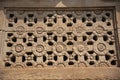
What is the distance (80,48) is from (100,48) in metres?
0.43

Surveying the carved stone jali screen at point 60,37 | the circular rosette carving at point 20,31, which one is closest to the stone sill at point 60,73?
the carved stone jali screen at point 60,37

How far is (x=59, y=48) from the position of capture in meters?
7.12

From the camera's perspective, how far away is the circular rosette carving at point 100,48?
7.11 metres

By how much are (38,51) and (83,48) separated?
3.15ft

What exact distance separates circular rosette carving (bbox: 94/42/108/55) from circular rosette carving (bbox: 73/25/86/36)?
15.5 inches

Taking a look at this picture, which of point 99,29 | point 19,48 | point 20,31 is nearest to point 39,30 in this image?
point 20,31

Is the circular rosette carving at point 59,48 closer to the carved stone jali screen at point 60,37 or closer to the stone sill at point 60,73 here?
the carved stone jali screen at point 60,37

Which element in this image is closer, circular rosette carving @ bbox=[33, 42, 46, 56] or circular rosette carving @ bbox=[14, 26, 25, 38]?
circular rosette carving @ bbox=[33, 42, 46, 56]

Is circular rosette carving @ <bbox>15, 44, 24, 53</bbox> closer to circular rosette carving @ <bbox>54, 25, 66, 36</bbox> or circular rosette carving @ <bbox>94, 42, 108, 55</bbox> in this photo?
circular rosette carving @ <bbox>54, 25, 66, 36</bbox>

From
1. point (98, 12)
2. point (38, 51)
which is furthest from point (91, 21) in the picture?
point (38, 51)

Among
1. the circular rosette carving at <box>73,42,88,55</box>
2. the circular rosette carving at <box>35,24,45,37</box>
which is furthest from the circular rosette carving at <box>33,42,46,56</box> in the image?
the circular rosette carving at <box>73,42,88,55</box>

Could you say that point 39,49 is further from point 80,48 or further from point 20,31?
point 80,48

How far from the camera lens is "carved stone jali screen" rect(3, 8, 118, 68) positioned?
7027 millimetres

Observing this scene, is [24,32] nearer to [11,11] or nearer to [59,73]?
[11,11]
